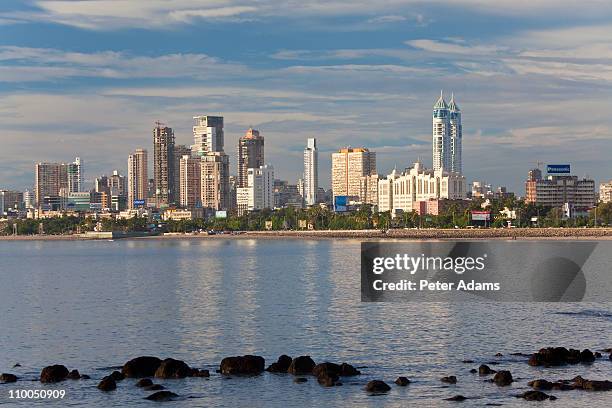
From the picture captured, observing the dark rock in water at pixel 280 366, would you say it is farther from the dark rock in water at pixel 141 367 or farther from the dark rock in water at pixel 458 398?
the dark rock in water at pixel 458 398

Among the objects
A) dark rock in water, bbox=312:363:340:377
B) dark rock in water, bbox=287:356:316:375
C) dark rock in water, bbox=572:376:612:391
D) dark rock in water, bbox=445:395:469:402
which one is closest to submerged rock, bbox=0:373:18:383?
dark rock in water, bbox=287:356:316:375

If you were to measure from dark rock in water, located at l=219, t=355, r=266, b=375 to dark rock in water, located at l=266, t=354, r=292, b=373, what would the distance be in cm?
41

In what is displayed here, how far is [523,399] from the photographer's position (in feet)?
110

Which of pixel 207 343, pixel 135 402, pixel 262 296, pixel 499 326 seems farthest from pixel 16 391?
pixel 262 296

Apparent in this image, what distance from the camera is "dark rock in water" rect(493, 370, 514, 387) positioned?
35763 mm

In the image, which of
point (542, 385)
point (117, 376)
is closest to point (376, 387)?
point (542, 385)

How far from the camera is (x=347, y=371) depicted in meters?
38.0

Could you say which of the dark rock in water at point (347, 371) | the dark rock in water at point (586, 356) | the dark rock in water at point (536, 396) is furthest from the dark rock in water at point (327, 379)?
the dark rock in water at point (586, 356)

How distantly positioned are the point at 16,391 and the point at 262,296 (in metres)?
35.8

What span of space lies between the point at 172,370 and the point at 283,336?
1211 centimetres

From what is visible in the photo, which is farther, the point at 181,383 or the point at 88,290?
the point at 88,290

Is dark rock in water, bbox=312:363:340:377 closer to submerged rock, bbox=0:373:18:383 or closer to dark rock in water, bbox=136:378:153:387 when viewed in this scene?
dark rock in water, bbox=136:378:153:387

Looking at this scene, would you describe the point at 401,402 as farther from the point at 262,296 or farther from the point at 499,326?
the point at 262,296

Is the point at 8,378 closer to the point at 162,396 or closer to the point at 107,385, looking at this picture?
the point at 107,385
